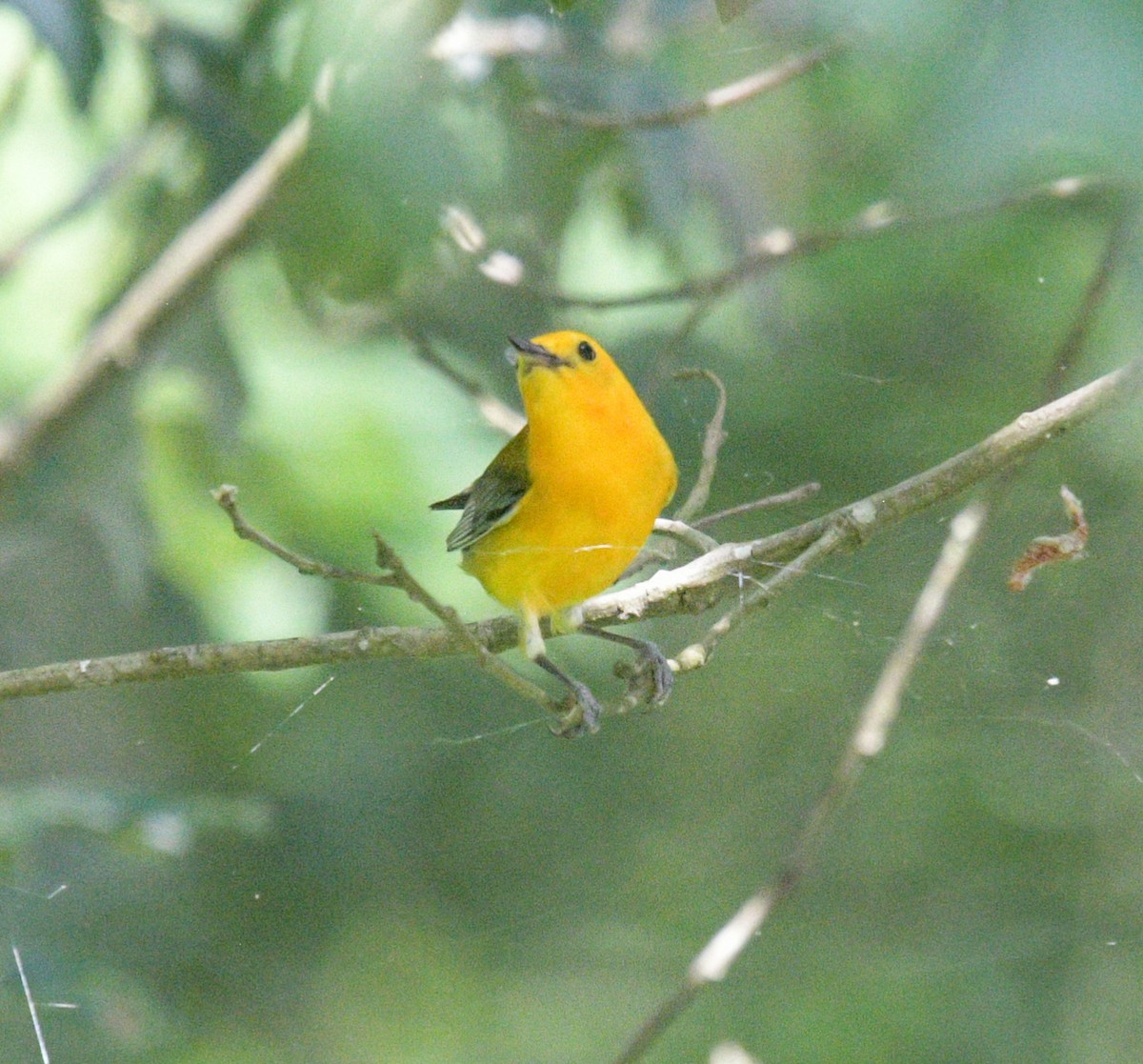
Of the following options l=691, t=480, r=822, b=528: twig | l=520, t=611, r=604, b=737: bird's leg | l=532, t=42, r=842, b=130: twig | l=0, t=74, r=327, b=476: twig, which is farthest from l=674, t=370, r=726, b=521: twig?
l=0, t=74, r=327, b=476: twig

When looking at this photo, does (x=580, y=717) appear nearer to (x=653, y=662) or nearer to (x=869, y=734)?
(x=653, y=662)

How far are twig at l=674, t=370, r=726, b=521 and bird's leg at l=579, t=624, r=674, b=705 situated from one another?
279 mm

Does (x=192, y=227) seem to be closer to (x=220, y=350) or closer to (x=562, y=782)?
(x=220, y=350)

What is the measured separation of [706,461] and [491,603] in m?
0.90

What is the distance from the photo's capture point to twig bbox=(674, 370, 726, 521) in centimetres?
256

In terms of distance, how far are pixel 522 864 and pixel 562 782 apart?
0.92 ft

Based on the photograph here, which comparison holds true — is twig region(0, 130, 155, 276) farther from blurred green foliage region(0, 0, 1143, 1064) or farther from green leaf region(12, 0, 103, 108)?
green leaf region(12, 0, 103, 108)

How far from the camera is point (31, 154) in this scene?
4387 millimetres

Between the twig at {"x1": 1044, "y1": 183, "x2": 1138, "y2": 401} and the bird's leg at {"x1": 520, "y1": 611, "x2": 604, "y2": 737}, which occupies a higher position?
the twig at {"x1": 1044, "y1": 183, "x2": 1138, "y2": 401}

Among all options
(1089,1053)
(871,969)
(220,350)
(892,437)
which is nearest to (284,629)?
(220,350)

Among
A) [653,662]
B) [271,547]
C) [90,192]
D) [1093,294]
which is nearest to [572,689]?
[653,662]

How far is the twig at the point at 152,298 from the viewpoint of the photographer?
3594 mm

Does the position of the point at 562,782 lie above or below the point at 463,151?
below

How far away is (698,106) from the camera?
340cm
